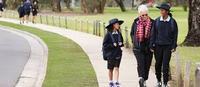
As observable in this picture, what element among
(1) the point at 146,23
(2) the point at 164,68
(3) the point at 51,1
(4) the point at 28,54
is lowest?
(3) the point at 51,1

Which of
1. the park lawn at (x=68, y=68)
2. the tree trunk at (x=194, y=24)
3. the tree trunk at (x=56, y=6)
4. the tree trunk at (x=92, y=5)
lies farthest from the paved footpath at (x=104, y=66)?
the tree trunk at (x=56, y=6)

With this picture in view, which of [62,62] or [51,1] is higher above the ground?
[62,62]

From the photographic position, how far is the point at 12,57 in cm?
2053

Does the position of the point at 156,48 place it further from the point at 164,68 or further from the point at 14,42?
the point at 14,42

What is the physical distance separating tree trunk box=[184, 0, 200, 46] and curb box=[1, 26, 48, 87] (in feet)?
20.1

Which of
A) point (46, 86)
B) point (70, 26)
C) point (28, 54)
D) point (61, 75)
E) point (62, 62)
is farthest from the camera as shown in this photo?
point (70, 26)

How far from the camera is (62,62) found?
62.0 ft

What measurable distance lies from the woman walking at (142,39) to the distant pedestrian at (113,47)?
0.32 meters

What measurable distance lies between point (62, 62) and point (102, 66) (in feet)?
5.73

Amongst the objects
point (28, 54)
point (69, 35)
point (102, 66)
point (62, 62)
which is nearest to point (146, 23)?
point (102, 66)

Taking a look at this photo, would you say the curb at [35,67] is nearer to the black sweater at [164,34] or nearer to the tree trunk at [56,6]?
the black sweater at [164,34]

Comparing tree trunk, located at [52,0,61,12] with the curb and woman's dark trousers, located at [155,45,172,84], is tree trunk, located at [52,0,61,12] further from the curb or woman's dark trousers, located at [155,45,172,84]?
woman's dark trousers, located at [155,45,172,84]

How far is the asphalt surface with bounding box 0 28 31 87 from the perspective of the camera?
15.3 meters

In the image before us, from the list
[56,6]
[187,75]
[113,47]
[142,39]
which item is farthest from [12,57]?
[56,6]
